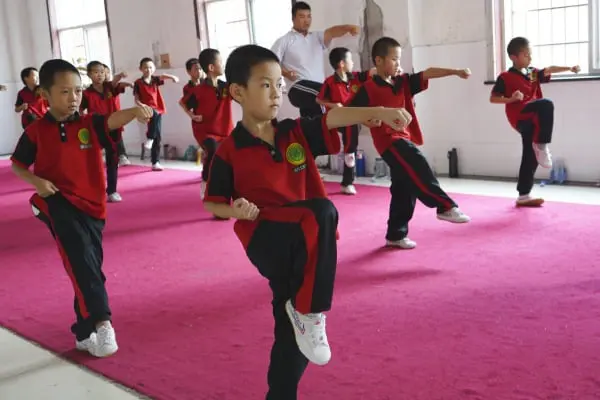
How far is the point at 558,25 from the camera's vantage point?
6152mm

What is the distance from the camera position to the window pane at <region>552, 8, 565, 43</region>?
6117 millimetres

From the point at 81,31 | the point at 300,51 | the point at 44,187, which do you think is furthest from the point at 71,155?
the point at 81,31

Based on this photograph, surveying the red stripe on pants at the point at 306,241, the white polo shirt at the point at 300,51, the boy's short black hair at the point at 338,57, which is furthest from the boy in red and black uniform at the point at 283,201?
the white polo shirt at the point at 300,51

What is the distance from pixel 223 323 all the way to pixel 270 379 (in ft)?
4.05

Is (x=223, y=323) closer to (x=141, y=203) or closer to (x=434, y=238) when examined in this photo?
(x=434, y=238)

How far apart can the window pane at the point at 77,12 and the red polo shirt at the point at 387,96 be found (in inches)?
334

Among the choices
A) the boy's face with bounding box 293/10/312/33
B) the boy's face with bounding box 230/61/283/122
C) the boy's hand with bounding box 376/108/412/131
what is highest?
the boy's face with bounding box 293/10/312/33

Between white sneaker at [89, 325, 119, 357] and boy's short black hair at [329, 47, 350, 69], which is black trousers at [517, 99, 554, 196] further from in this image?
white sneaker at [89, 325, 119, 357]

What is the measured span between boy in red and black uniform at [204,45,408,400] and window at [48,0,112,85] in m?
9.97

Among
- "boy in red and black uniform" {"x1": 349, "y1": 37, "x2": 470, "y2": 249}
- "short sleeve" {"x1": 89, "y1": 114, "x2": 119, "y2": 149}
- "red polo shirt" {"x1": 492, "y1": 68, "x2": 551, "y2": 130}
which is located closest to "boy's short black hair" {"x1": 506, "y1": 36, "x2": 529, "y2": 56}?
"red polo shirt" {"x1": 492, "y1": 68, "x2": 551, "y2": 130}

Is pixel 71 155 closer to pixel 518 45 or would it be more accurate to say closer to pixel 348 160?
pixel 518 45

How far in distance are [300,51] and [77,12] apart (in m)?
7.09

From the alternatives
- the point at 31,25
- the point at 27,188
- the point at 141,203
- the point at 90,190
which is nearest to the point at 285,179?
the point at 90,190

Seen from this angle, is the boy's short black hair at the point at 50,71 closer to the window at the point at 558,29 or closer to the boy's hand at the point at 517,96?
the boy's hand at the point at 517,96
